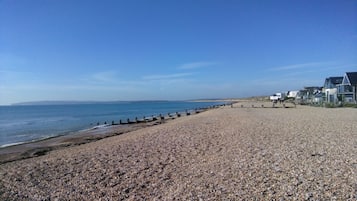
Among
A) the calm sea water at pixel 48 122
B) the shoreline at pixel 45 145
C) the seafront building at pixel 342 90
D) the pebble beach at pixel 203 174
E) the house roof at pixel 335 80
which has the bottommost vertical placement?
the calm sea water at pixel 48 122

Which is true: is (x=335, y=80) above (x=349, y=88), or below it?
above

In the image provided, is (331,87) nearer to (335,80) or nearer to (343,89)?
(335,80)

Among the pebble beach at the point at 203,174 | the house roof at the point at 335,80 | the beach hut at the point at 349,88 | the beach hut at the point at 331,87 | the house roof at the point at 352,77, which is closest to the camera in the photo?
the pebble beach at the point at 203,174

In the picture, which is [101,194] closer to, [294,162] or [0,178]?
[0,178]

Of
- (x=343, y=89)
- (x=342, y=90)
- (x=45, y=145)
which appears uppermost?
(x=343, y=89)

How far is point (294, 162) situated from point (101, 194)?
5278mm

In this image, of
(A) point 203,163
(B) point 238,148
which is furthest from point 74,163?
(B) point 238,148

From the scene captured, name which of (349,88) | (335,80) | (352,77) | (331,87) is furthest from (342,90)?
(335,80)

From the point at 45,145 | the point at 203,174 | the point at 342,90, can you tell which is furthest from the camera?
the point at 342,90

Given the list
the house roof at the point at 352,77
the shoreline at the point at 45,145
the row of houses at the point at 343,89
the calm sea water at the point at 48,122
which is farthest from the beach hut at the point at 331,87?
the shoreline at the point at 45,145

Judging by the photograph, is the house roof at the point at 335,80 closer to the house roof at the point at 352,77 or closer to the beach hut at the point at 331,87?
the beach hut at the point at 331,87

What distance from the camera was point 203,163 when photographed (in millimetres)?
8359

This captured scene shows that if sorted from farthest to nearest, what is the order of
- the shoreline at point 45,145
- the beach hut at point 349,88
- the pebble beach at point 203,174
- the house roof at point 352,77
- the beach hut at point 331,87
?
the beach hut at point 331,87, the house roof at point 352,77, the beach hut at point 349,88, the shoreline at point 45,145, the pebble beach at point 203,174

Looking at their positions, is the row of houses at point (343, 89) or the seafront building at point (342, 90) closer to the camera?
the seafront building at point (342, 90)
